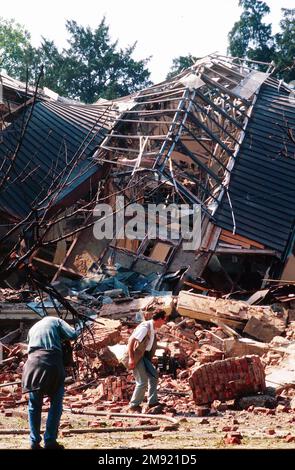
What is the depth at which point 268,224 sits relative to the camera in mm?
17547

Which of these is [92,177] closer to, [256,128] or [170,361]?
[256,128]

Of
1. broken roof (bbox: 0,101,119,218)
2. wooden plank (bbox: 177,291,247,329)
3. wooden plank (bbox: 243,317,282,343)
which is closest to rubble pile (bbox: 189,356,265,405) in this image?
wooden plank (bbox: 243,317,282,343)

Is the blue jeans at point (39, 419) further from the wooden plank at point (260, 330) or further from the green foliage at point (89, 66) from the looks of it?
the green foliage at point (89, 66)

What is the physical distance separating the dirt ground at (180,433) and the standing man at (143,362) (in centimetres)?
51

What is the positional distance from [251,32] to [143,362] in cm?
4134

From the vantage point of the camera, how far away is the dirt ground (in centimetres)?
673

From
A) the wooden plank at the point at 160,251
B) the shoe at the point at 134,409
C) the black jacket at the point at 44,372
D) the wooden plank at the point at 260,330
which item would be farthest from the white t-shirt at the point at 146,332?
the wooden plank at the point at 160,251

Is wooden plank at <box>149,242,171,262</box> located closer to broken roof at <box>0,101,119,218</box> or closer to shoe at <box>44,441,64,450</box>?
broken roof at <box>0,101,119,218</box>

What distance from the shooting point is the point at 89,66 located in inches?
2048

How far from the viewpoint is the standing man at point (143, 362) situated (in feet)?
29.6

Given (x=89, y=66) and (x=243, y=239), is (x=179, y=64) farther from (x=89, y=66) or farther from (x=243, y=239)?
(x=243, y=239)

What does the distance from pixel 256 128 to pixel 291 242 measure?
391 cm

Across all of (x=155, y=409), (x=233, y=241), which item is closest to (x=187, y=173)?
(x=233, y=241)
